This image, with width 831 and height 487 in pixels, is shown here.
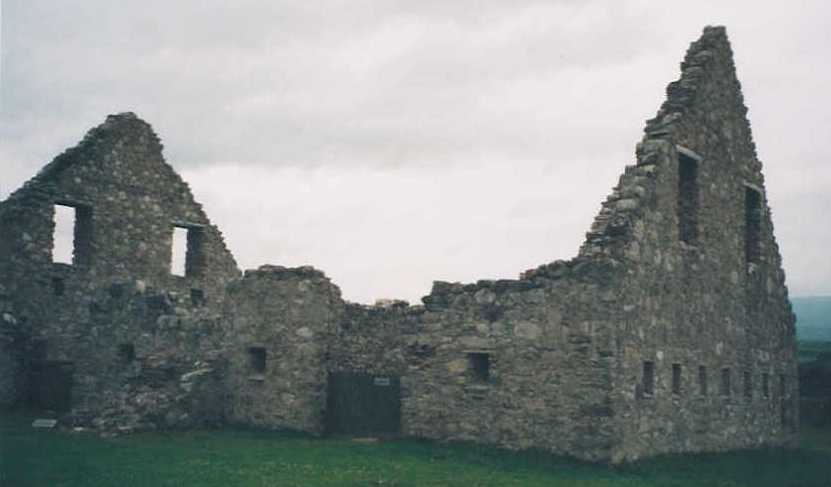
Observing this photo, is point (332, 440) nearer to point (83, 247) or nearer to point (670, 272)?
point (670, 272)

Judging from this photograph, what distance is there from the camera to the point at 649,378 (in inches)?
747

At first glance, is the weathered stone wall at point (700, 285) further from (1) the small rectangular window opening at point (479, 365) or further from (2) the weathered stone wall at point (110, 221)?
(2) the weathered stone wall at point (110, 221)

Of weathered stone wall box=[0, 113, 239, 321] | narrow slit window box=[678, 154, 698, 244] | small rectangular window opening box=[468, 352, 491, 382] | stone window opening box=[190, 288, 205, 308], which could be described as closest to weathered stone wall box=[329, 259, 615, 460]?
small rectangular window opening box=[468, 352, 491, 382]

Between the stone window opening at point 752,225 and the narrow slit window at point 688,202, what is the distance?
4183 millimetres

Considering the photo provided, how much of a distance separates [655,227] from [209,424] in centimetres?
1058

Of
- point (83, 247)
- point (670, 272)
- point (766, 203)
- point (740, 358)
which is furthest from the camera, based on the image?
point (83, 247)

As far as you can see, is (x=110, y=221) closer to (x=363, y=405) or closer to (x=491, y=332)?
(x=363, y=405)

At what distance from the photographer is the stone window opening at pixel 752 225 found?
25016 millimetres

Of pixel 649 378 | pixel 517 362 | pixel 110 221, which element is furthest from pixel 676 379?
pixel 110 221

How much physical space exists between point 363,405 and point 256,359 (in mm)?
3087

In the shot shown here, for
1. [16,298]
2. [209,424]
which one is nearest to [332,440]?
[209,424]

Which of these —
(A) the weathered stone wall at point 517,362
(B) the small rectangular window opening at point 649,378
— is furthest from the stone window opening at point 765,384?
(A) the weathered stone wall at point 517,362

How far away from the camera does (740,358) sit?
23344mm

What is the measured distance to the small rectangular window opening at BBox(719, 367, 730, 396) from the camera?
73.4 ft
